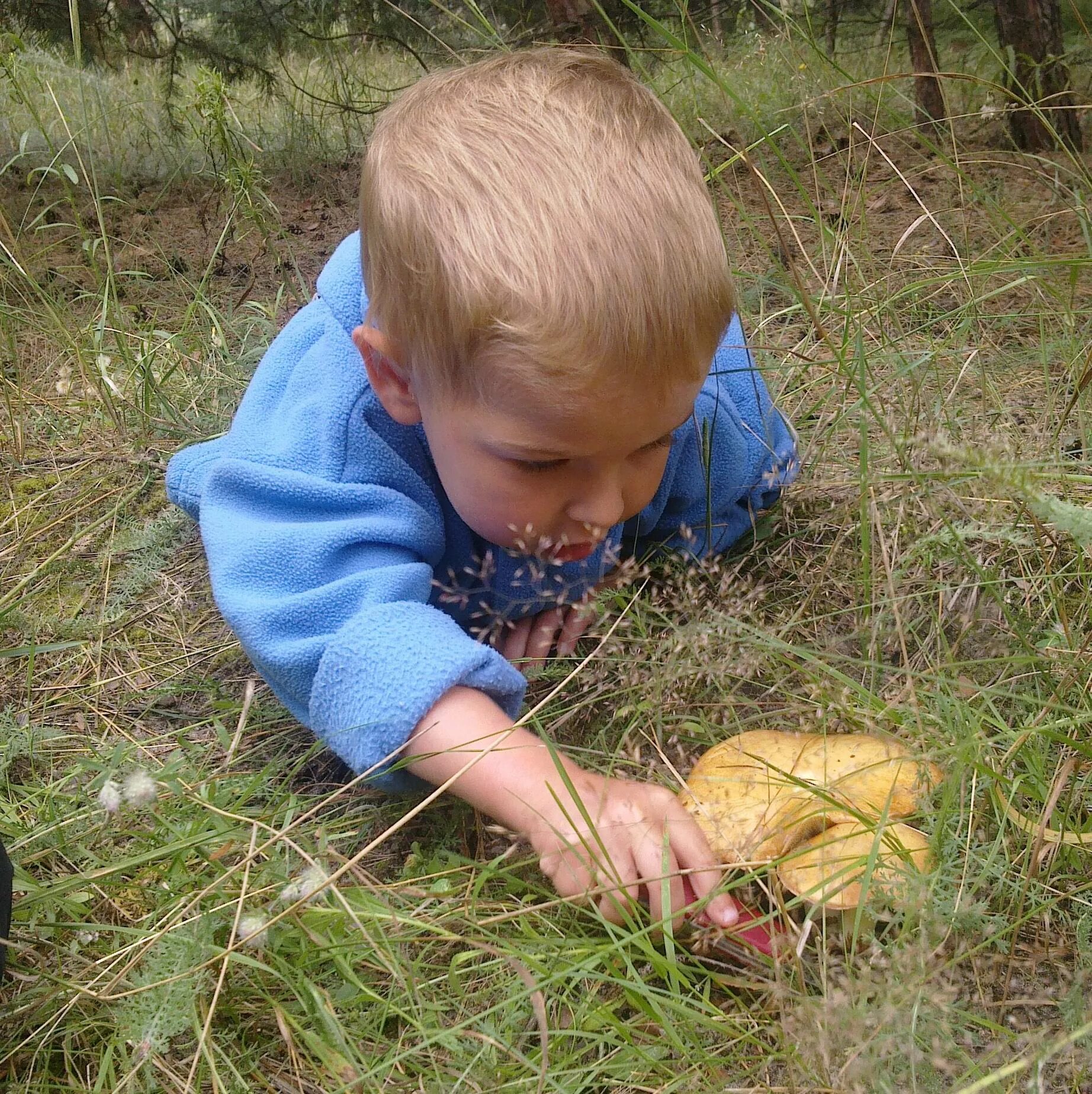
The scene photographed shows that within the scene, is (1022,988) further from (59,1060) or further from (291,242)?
(291,242)

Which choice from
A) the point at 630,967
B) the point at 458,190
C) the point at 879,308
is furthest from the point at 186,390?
the point at 630,967

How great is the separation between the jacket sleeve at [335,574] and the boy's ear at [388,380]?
0.19 feet

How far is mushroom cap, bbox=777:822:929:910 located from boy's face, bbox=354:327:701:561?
52 centimetres

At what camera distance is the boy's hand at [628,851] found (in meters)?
1.19

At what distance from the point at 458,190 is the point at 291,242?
2.16m

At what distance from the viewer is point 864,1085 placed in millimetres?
990

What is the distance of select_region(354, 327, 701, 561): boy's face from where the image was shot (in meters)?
1.38

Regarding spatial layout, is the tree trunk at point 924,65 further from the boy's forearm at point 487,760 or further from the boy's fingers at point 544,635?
the boy's forearm at point 487,760

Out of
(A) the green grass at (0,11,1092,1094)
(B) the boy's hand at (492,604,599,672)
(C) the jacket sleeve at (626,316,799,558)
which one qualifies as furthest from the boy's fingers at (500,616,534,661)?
(C) the jacket sleeve at (626,316,799,558)

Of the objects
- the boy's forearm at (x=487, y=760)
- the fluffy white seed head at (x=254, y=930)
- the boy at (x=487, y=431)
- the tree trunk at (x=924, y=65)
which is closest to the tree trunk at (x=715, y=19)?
the tree trunk at (x=924, y=65)

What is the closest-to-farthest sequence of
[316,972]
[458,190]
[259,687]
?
[316,972], [458,190], [259,687]

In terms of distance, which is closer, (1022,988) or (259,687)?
(1022,988)

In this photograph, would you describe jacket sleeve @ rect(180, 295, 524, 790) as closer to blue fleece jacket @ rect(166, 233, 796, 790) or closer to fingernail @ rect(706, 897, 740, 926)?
blue fleece jacket @ rect(166, 233, 796, 790)

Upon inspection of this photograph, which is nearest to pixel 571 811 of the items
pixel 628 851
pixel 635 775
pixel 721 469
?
pixel 628 851
